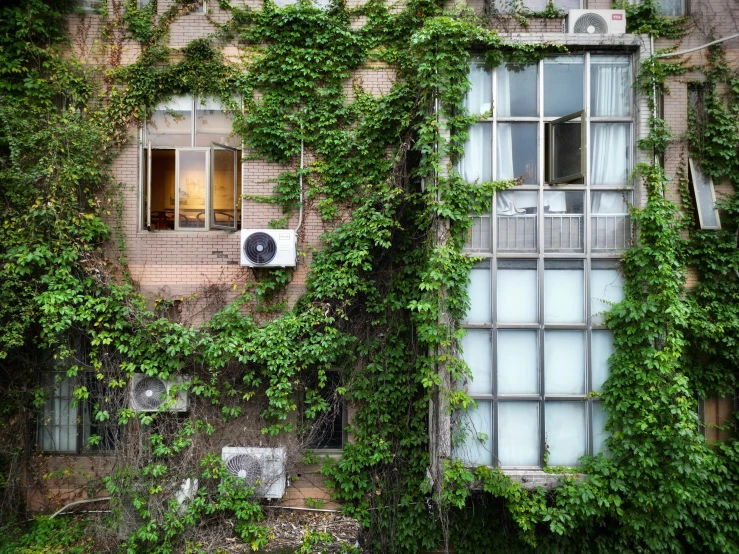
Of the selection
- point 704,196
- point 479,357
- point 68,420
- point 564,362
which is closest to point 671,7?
point 704,196

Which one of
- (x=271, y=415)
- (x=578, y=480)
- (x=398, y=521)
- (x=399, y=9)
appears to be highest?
(x=399, y=9)

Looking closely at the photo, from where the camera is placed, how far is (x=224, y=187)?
28.1 feet

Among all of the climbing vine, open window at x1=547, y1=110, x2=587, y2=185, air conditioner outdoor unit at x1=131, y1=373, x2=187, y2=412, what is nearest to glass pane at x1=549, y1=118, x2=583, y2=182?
open window at x1=547, y1=110, x2=587, y2=185

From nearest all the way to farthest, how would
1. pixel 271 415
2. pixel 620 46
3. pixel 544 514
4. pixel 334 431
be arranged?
pixel 544 514, pixel 620 46, pixel 271 415, pixel 334 431

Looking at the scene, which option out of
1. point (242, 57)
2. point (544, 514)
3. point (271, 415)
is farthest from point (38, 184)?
point (544, 514)

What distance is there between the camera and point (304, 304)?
8016 millimetres

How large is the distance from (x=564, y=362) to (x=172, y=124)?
320 inches

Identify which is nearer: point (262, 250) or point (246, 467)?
point (246, 467)

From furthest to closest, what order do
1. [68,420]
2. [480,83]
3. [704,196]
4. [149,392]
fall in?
A: [68,420] → [704,196] → [149,392] → [480,83]

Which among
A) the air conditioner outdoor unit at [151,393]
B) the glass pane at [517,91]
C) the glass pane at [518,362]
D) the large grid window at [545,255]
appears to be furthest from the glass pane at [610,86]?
the air conditioner outdoor unit at [151,393]

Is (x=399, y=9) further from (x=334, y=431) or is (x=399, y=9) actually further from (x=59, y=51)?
(x=334, y=431)

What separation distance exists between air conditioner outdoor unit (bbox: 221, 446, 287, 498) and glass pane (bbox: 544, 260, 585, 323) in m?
5.06

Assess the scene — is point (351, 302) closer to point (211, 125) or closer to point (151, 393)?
point (151, 393)

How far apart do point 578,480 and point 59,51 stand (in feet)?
37.3
